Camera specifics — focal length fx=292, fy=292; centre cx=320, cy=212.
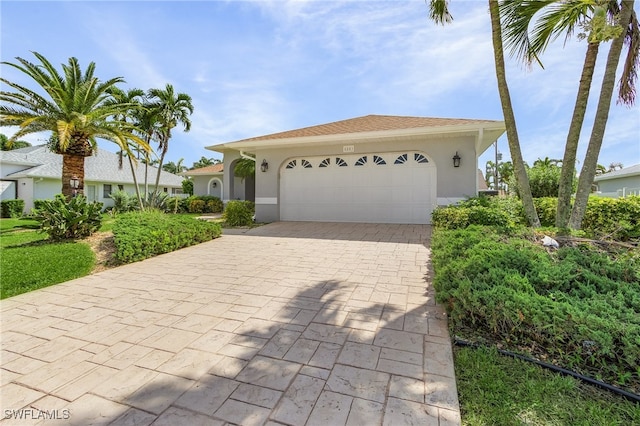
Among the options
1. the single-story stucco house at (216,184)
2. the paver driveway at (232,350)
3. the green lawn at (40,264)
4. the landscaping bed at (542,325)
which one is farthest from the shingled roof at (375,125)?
the single-story stucco house at (216,184)

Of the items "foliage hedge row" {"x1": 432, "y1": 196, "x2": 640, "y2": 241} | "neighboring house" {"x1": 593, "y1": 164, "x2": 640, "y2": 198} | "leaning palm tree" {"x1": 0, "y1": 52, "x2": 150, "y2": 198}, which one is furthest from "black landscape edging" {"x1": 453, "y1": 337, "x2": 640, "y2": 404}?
"neighboring house" {"x1": 593, "y1": 164, "x2": 640, "y2": 198}

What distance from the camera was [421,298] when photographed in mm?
3844

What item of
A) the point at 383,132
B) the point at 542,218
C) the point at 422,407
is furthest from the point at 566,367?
the point at 383,132

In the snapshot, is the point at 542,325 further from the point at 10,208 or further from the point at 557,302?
the point at 10,208

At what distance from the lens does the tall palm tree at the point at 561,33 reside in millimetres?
4992

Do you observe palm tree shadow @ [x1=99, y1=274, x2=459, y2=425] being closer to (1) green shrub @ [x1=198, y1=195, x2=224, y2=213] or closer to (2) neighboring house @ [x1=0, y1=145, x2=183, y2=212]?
(1) green shrub @ [x1=198, y1=195, x2=224, y2=213]

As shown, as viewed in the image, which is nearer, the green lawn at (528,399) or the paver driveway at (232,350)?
the green lawn at (528,399)

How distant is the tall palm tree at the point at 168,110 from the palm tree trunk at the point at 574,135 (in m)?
14.8

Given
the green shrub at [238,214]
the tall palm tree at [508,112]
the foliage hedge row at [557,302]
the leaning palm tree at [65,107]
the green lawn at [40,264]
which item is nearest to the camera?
the foliage hedge row at [557,302]

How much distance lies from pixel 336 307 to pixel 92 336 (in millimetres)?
2577

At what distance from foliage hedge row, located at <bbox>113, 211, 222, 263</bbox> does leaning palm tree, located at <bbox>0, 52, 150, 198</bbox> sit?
11.6ft

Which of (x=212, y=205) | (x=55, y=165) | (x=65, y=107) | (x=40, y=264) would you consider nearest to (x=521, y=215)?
(x=40, y=264)

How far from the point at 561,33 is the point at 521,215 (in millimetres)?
4082

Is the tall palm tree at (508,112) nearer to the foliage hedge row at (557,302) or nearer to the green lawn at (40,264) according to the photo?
the foliage hedge row at (557,302)
